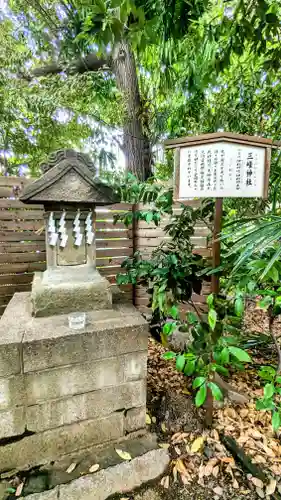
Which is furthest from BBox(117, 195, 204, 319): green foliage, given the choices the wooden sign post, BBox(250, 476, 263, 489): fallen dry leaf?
BBox(250, 476, 263, 489): fallen dry leaf

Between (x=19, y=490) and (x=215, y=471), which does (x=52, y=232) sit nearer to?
(x=19, y=490)

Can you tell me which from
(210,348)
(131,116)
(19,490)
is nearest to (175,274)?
(210,348)

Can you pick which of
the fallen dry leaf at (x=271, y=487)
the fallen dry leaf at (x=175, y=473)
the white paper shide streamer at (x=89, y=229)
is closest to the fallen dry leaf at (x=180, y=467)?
the fallen dry leaf at (x=175, y=473)

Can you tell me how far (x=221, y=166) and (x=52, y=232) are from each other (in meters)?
1.41

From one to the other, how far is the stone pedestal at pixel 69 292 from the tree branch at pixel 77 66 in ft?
13.1

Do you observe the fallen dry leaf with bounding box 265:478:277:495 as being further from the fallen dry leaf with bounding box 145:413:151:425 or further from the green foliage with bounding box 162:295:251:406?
the fallen dry leaf with bounding box 145:413:151:425

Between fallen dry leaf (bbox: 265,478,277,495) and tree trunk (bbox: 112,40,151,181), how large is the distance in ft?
14.5

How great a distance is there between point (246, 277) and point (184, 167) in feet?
2.90

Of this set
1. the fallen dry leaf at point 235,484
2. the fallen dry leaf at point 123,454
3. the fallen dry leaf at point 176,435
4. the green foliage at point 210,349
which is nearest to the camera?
the green foliage at point 210,349

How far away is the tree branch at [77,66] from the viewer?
15.0 ft

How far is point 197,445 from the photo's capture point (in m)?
1.93

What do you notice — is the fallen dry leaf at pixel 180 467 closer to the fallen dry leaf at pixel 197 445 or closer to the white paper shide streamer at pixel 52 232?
the fallen dry leaf at pixel 197 445

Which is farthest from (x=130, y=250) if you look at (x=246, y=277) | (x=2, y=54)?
(x=2, y=54)

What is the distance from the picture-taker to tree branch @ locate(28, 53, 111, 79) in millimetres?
4566
